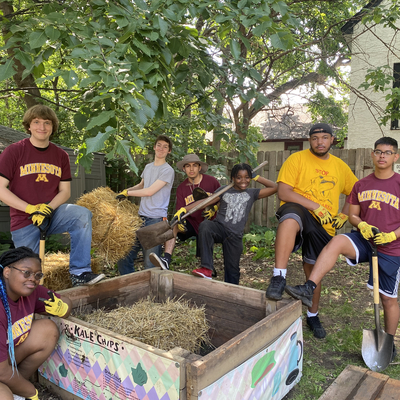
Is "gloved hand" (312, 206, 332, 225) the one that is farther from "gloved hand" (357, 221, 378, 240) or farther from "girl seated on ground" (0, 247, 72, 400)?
"girl seated on ground" (0, 247, 72, 400)

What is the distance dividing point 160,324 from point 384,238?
170 centimetres

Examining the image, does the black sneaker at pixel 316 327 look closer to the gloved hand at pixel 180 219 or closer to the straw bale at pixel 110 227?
the gloved hand at pixel 180 219

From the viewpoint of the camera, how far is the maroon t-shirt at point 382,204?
2660mm

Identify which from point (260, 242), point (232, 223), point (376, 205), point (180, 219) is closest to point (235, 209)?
point (232, 223)

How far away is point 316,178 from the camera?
3084mm

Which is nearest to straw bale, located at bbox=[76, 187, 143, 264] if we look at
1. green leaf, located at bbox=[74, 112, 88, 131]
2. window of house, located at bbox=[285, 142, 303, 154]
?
green leaf, located at bbox=[74, 112, 88, 131]

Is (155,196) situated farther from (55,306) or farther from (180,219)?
(55,306)

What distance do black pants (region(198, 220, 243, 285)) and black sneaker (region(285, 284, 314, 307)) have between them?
1010mm

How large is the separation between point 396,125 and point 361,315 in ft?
25.3

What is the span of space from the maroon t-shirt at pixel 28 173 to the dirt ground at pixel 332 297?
1.31 m

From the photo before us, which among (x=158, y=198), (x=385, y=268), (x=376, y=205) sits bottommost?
(x=385, y=268)

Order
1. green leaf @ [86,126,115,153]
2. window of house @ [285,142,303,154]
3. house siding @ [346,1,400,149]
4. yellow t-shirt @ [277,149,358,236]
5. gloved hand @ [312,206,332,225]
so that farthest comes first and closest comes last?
window of house @ [285,142,303,154], house siding @ [346,1,400,149], yellow t-shirt @ [277,149,358,236], gloved hand @ [312,206,332,225], green leaf @ [86,126,115,153]

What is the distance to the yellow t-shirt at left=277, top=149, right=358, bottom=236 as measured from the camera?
3.07 metres

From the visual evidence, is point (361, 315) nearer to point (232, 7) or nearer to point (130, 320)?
point (130, 320)
